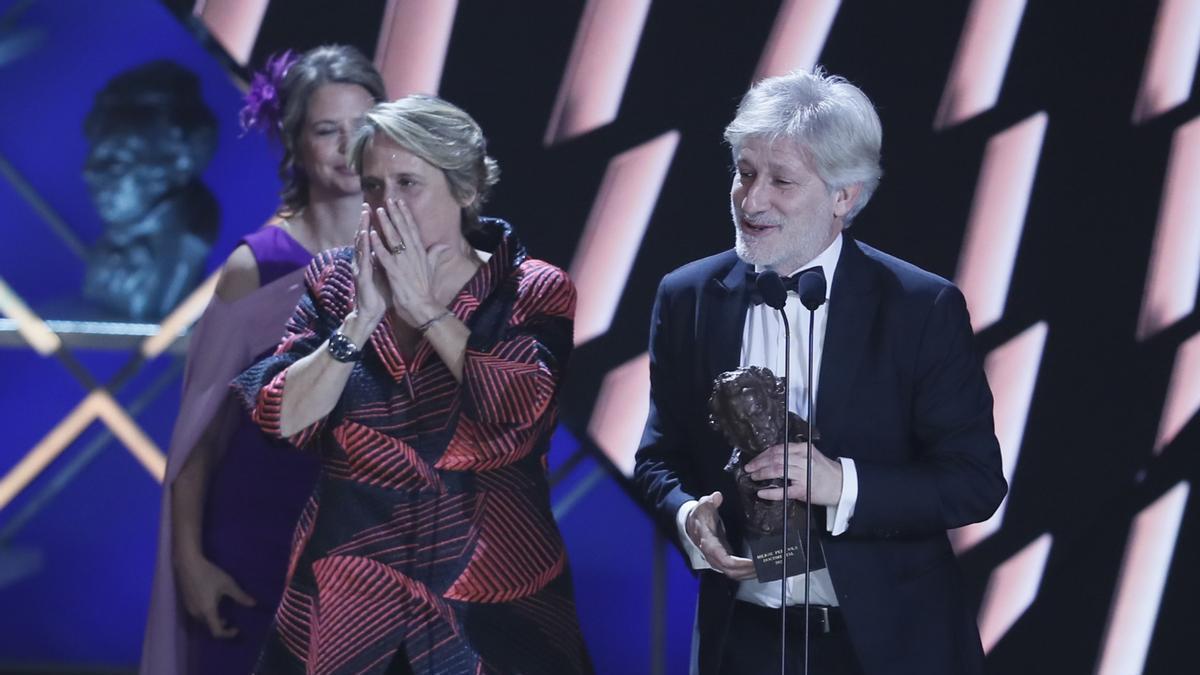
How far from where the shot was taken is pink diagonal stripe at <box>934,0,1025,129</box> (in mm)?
3383

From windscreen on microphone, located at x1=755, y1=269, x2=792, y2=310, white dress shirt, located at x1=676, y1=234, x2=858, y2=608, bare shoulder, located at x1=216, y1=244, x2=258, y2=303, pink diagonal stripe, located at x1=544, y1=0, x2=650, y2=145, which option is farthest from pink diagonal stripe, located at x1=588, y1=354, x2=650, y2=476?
windscreen on microphone, located at x1=755, y1=269, x2=792, y2=310

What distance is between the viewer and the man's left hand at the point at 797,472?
188 centimetres

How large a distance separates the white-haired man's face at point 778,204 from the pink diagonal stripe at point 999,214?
53.5 inches

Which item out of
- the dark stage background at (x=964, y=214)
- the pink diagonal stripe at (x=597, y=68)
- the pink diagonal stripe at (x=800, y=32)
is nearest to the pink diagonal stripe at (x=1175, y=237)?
the dark stage background at (x=964, y=214)

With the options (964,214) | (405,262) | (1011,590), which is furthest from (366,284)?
(1011,590)

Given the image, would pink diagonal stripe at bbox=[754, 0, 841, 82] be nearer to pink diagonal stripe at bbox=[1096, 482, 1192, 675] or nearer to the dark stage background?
the dark stage background

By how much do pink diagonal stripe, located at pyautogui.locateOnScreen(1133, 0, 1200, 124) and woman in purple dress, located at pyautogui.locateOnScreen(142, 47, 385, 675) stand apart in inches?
72.1

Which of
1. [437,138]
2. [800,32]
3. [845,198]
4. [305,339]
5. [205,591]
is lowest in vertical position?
[205,591]

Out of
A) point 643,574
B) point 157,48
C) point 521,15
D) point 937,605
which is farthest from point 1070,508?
point 157,48

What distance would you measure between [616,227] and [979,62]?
96 cm

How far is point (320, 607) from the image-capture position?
6.72 ft

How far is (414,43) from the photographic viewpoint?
3510 mm

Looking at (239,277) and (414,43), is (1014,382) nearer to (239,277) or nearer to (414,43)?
(414,43)

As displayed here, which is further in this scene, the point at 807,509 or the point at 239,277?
the point at 239,277
